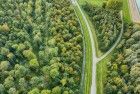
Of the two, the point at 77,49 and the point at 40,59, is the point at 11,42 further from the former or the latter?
the point at 77,49

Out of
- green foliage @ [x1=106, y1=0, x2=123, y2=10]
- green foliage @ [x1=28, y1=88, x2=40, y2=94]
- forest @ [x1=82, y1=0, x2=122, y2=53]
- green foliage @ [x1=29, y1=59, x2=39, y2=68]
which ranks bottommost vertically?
green foliage @ [x1=28, y1=88, x2=40, y2=94]

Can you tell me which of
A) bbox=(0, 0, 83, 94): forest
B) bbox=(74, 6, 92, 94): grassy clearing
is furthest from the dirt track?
bbox=(0, 0, 83, 94): forest

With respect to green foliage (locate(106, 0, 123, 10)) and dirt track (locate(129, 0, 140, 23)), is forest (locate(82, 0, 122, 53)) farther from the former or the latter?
dirt track (locate(129, 0, 140, 23))

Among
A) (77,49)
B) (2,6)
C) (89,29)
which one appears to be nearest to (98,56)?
(77,49)

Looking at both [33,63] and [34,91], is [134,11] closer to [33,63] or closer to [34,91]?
[33,63]

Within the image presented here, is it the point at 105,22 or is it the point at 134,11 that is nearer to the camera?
the point at 105,22

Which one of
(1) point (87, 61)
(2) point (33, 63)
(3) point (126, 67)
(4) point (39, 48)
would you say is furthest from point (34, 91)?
(3) point (126, 67)

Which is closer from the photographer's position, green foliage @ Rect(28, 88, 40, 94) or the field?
green foliage @ Rect(28, 88, 40, 94)
